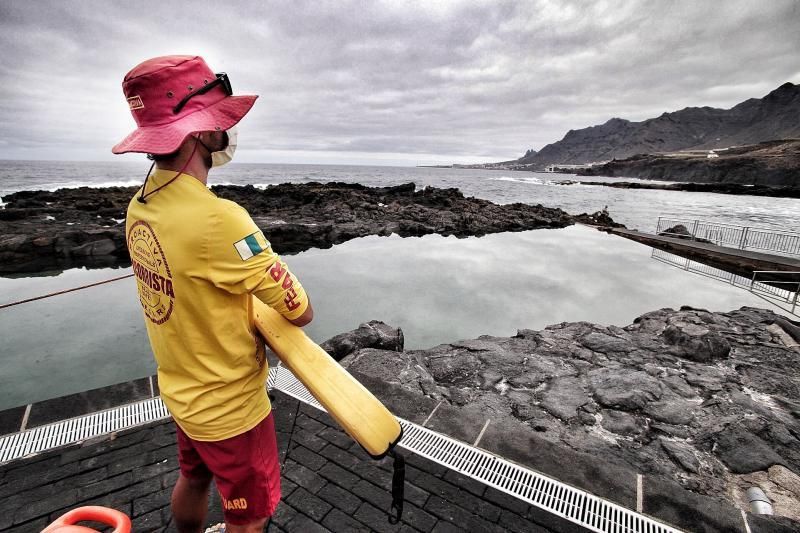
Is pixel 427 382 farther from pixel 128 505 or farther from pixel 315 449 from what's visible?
pixel 128 505

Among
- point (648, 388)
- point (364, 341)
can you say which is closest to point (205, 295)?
point (364, 341)

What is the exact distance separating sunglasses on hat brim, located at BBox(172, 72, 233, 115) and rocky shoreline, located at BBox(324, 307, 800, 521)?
377 cm

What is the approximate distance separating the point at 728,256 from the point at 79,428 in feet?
70.2

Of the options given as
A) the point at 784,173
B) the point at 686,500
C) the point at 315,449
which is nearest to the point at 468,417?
the point at 315,449

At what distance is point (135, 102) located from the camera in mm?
1405

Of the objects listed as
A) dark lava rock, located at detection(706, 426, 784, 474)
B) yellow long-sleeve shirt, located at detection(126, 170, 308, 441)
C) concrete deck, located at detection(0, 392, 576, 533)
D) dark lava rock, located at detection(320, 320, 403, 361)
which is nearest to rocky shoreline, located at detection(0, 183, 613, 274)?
dark lava rock, located at detection(320, 320, 403, 361)

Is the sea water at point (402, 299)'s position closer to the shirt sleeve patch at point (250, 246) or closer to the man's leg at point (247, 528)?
the man's leg at point (247, 528)

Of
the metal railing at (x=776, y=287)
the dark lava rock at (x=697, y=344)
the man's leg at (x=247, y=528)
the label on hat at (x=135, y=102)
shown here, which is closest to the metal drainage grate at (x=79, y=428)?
the man's leg at (x=247, y=528)

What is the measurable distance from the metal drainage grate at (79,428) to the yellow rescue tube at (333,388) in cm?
288

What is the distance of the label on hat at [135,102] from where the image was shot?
1386 mm

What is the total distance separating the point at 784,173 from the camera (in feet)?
259

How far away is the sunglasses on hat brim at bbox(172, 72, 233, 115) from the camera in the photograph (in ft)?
4.54

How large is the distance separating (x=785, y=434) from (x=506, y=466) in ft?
12.6

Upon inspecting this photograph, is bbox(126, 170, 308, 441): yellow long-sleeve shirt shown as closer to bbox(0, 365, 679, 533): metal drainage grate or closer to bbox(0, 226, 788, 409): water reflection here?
bbox(0, 365, 679, 533): metal drainage grate
